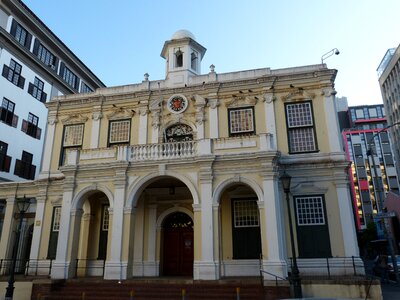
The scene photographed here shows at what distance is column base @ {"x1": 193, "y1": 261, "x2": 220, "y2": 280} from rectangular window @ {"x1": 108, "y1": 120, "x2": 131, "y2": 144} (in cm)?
910

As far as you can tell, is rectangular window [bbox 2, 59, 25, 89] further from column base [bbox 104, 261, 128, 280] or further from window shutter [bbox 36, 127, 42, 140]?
column base [bbox 104, 261, 128, 280]

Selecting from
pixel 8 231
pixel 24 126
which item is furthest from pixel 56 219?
pixel 24 126

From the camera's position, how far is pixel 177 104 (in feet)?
67.2

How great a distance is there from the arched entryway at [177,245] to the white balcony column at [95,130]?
6.19m

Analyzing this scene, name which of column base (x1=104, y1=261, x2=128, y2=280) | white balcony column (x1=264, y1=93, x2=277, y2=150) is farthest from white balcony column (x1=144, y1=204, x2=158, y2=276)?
white balcony column (x1=264, y1=93, x2=277, y2=150)

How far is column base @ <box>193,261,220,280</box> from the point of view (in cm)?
1434

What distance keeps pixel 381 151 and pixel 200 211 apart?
65.7m

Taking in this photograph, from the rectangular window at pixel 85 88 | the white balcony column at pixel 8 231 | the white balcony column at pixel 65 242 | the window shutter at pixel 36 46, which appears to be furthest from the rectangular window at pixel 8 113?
the white balcony column at pixel 65 242

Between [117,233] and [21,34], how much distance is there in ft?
67.1

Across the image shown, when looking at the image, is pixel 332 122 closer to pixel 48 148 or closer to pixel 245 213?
pixel 245 213

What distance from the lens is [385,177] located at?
222 ft

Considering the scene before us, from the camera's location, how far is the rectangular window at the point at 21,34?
26.9 metres

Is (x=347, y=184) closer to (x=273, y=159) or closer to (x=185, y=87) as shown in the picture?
(x=273, y=159)

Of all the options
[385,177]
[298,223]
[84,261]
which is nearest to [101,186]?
[84,261]
